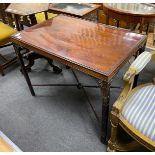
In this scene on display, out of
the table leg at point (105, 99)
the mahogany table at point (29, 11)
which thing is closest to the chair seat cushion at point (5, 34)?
the mahogany table at point (29, 11)

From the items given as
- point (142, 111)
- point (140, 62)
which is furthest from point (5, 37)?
point (142, 111)

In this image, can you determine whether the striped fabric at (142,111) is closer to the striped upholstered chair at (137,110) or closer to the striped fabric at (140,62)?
the striped upholstered chair at (137,110)

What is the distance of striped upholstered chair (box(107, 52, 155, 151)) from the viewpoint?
101 centimetres

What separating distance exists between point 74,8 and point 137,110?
4.42ft

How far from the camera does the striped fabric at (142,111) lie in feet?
3.33

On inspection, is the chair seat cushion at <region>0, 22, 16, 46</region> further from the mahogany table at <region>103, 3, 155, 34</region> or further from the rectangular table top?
the mahogany table at <region>103, 3, 155, 34</region>

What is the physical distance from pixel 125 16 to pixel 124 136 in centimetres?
101

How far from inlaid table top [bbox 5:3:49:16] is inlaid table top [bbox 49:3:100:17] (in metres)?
0.10

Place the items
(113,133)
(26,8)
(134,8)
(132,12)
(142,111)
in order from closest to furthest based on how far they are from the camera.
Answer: (142,111), (113,133), (132,12), (134,8), (26,8)

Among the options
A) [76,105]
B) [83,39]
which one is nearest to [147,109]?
[83,39]

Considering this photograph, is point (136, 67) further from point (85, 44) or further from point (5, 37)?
point (5, 37)

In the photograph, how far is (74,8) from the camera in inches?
80.3

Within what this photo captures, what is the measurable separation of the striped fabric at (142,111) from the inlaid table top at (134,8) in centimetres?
79

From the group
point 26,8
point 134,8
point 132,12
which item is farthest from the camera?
point 26,8
